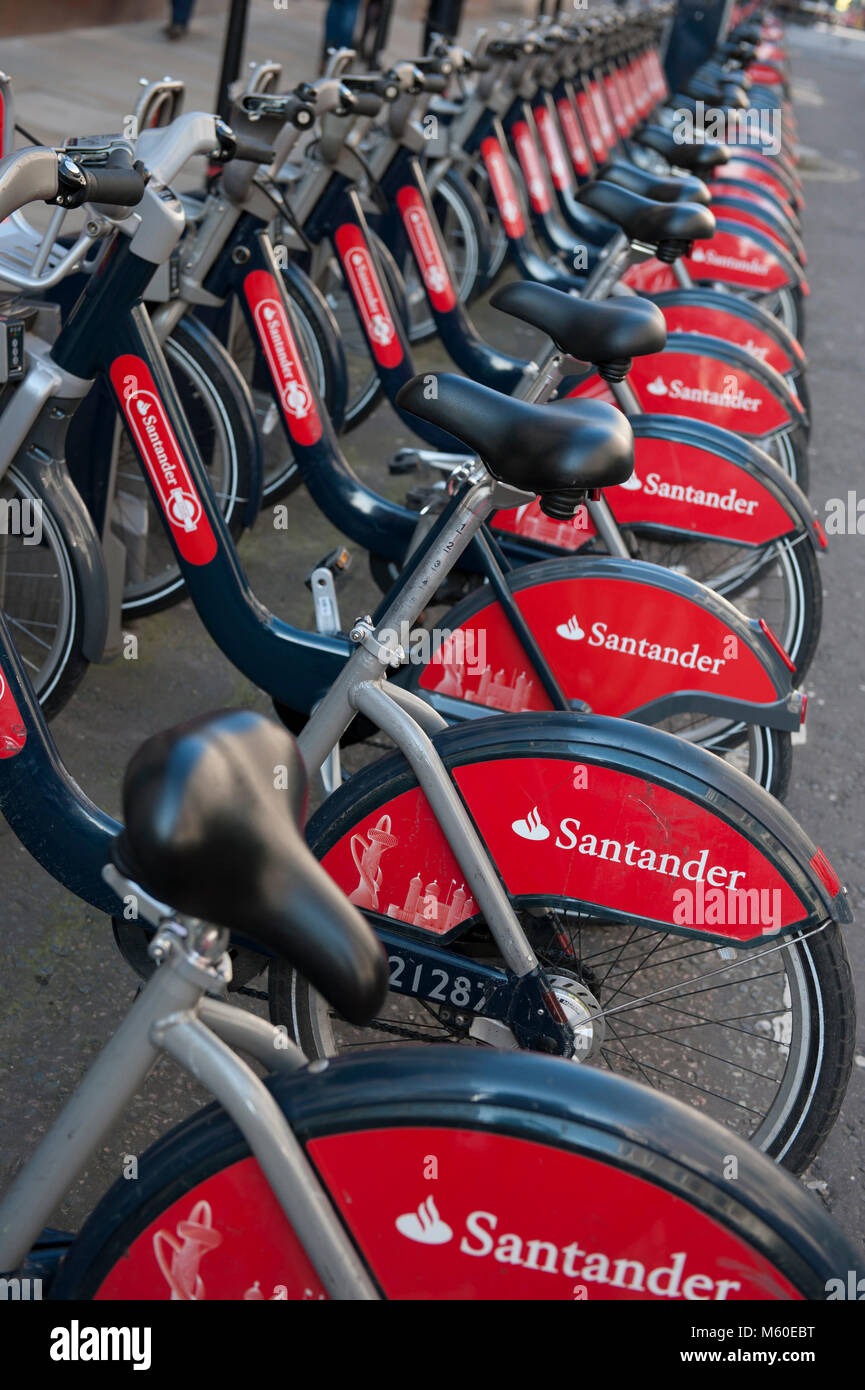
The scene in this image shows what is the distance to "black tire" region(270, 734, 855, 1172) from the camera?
192 cm

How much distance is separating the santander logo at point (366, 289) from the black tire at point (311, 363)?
0.10 m

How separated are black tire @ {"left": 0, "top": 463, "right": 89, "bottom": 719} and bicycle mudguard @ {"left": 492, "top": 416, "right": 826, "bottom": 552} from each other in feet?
3.40

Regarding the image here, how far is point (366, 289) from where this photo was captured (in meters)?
3.81

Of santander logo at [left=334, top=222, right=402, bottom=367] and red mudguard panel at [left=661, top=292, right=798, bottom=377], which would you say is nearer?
santander logo at [left=334, top=222, right=402, bottom=367]

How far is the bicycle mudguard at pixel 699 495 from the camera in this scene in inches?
123

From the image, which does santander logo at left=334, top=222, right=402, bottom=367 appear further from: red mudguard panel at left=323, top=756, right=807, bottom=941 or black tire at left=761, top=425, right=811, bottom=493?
red mudguard panel at left=323, top=756, right=807, bottom=941

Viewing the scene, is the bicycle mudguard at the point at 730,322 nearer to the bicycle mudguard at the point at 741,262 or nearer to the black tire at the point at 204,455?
the bicycle mudguard at the point at 741,262

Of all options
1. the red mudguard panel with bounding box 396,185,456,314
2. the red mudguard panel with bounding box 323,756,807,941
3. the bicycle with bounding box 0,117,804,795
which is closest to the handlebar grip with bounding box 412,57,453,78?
the red mudguard panel with bounding box 396,185,456,314

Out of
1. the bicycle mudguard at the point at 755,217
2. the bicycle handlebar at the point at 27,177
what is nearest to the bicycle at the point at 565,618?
the bicycle handlebar at the point at 27,177

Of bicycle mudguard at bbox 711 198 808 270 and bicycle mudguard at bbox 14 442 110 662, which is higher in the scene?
bicycle mudguard at bbox 711 198 808 270

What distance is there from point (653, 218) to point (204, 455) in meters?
1.32

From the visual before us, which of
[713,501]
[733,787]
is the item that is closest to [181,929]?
[733,787]

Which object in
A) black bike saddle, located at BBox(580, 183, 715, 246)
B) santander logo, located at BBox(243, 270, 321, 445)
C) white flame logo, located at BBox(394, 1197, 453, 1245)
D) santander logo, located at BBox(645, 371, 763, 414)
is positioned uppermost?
black bike saddle, located at BBox(580, 183, 715, 246)

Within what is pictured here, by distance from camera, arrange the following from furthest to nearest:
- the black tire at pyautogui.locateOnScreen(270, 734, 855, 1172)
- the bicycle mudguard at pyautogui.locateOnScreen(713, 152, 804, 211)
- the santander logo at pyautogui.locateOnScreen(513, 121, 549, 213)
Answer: the bicycle mudguard at pyautogui.locateOnScreen(713, 152, 804, 211) → the santander logo at pyautogui.locateOnScreen(513, 121, 549, 213) → the black tire at pyautogui.locateOnScreen(270, 734, 855, 1172)
